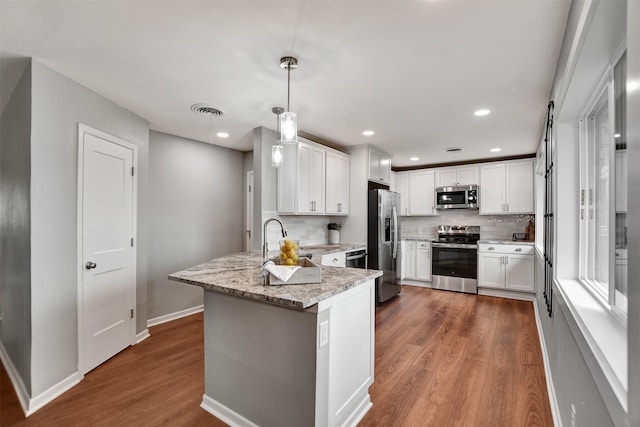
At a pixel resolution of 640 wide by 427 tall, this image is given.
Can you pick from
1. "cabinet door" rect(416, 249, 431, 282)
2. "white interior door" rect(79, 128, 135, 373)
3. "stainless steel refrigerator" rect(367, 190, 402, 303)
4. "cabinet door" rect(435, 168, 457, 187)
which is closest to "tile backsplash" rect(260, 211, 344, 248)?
"stainless steel refrigerator" rect(367, 190, 402, 303)

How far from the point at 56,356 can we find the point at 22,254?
2.68 ft

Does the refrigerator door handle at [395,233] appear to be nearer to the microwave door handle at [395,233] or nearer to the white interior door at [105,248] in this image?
the microwave door handle at [395,233]

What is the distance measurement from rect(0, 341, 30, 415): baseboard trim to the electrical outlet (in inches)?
86.4

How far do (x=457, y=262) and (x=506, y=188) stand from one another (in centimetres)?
153

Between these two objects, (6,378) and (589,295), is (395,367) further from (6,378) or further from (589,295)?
(6,378)

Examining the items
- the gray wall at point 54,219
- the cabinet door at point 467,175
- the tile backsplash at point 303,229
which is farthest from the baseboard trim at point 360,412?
the cabinet door at point 467,175

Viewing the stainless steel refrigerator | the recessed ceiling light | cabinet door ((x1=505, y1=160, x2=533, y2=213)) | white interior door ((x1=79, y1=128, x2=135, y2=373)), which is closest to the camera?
white interior door ((x1=79, y1=128, x2=135, y2=373))

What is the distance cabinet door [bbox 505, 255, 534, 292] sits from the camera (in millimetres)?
4555

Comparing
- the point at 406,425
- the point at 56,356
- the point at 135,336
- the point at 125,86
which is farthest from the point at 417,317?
the point at 125,86

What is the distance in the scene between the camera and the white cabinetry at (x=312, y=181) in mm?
3693

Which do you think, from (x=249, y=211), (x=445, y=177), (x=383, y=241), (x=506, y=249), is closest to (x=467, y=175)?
(x=445, y=177)

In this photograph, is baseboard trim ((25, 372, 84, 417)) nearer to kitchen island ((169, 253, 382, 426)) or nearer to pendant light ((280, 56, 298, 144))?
kitchen island ((169, 253, 382, 426))

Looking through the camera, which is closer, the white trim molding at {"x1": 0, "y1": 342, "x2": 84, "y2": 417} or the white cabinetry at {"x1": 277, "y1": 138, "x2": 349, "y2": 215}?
the white trim molding at {"x1": 0, "y1": 342, "x2": 84, "y2": 417}

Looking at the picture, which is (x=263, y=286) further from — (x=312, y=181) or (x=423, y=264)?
(x=423, y=264)
